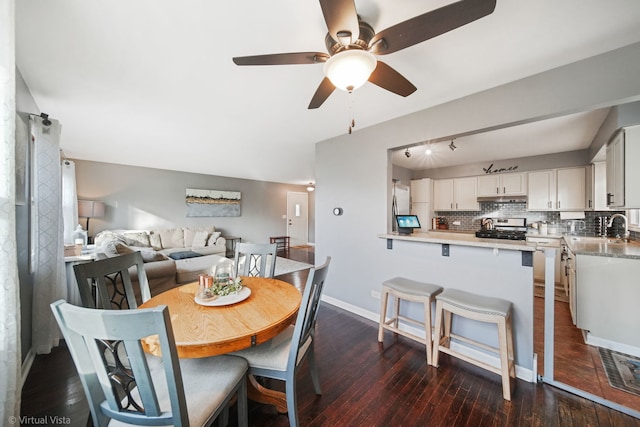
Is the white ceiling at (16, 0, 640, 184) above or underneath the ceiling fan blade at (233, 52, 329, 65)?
above

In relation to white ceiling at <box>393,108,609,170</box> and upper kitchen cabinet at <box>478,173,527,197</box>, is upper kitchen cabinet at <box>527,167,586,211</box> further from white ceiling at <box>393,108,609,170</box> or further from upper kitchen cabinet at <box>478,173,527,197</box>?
white ceiling at <box>393,108,609,170</box>

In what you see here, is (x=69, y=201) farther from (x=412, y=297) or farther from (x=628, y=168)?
(x=628, y=168)

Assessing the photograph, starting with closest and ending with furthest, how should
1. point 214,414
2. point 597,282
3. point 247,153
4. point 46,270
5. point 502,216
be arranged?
point 214,414 → point 46,270 → point 597,282 → point 247,153 → point 502,216

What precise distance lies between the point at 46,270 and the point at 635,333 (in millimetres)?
5244

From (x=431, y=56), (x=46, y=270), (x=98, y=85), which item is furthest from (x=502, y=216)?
(x=46, y=270)

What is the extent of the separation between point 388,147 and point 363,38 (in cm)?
152

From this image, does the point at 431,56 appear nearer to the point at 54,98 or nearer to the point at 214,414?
the point at 214,414

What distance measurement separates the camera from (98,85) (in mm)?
2086

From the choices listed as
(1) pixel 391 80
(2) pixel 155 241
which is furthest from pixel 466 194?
(2) pixel 155 241

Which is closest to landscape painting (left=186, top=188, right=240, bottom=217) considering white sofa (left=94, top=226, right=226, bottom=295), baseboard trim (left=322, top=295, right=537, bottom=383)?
white sofa (left=94, top=226, right=226, bottom=295)

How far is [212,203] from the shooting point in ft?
21.9

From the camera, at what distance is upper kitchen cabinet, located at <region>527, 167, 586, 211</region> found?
12.5ft

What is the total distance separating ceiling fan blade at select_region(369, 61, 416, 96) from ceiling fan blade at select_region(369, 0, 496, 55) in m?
0.15

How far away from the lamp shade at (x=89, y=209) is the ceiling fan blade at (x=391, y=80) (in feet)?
18.8
